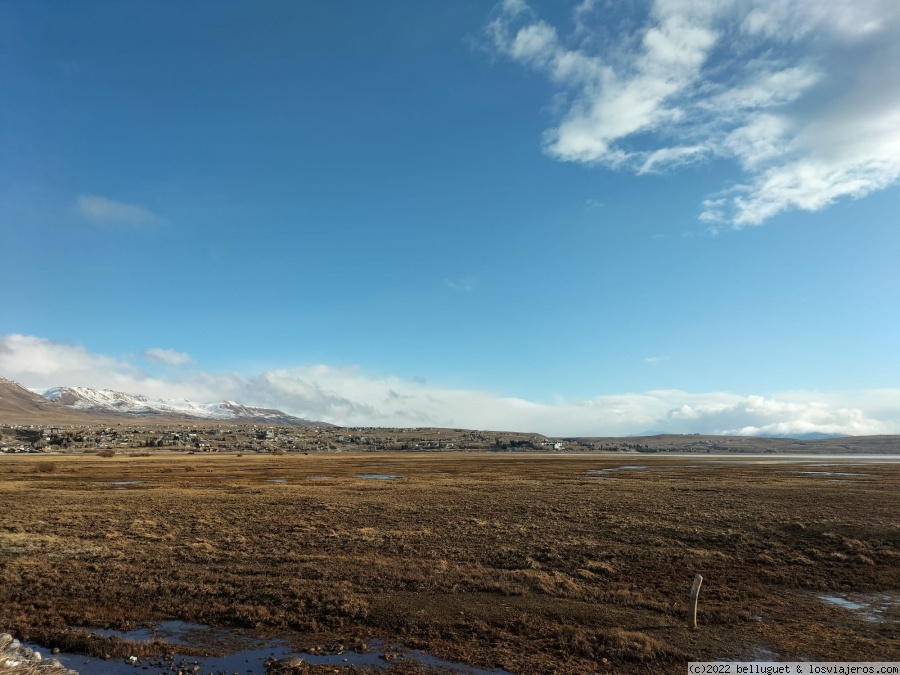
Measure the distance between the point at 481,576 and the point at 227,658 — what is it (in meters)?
9.38

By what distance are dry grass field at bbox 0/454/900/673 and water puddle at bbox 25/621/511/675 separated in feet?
1.35

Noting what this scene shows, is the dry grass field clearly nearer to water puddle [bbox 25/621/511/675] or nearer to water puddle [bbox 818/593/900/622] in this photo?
water puddle [bbox 818/593/900/622]

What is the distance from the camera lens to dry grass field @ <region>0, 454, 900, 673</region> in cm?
1380

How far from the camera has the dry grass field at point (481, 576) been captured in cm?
1380

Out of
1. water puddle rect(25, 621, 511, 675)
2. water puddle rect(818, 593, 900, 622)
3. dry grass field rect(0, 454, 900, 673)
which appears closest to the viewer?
water puddle rect(25, 621, 511, 675)

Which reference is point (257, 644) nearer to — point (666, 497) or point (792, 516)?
point (792, 516)

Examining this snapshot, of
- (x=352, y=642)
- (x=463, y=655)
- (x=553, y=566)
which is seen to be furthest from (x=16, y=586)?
(x=553, y=566)

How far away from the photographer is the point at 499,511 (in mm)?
33844

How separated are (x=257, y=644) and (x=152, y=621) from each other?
12.5 feet

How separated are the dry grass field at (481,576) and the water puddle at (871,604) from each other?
135 mm

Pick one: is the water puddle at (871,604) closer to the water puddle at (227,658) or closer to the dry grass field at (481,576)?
the dry grass field at (481,576)

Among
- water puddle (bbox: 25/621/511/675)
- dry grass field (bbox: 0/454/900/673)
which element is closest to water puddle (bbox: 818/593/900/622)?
dry grass field (bbox: 0/454/900/673)

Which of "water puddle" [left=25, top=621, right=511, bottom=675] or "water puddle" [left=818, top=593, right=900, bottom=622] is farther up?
"water puddle" [left=818, top=593, right=900, bottom=622]

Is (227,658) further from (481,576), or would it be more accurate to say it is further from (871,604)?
(871,604)
